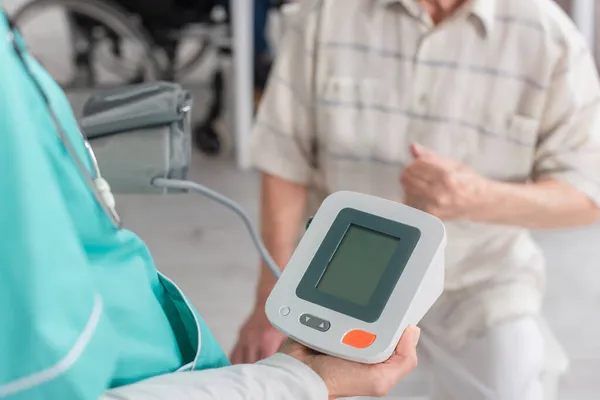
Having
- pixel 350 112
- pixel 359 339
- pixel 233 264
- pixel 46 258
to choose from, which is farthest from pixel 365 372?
pixel 233 264

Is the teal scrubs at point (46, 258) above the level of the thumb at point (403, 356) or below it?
above

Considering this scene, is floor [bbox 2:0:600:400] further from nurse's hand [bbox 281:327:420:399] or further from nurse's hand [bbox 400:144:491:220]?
nurse's hand [bbox 281:327:420:399]

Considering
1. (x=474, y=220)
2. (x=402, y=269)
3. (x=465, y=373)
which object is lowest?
(x=465, y=373)

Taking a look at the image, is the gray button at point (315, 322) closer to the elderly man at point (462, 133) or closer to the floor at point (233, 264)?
the elderly man at point (462, 133)

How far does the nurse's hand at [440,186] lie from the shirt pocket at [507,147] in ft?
0.34

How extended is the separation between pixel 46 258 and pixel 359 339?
0.26 metres

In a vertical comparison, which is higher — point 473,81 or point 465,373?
point 473,81

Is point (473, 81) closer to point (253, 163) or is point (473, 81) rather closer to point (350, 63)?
point (350, 63)

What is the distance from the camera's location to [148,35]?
7.15 feet

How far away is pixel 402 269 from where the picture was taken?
58cm

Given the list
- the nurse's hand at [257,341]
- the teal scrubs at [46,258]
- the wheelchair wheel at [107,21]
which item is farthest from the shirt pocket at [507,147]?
the wheelchair wheel at [107,21]

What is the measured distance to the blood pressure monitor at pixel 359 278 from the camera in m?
0.56

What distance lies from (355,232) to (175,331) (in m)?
0.18

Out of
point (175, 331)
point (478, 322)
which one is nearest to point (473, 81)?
point (478, 322)
